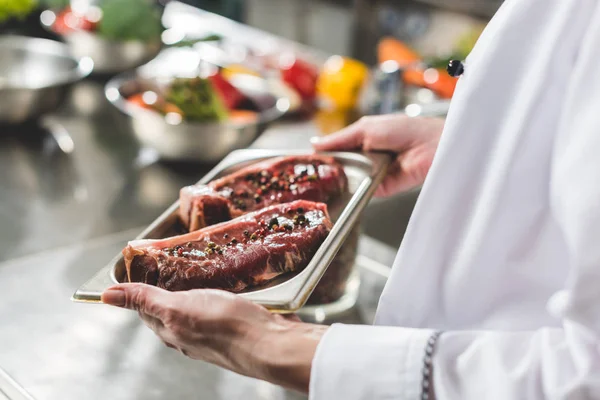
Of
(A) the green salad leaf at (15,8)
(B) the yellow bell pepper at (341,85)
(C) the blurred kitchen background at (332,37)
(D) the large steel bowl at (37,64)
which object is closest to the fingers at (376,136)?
(C) the blurred kitchen background at (332,37)

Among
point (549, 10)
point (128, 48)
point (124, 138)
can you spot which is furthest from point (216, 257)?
point (128, 48)

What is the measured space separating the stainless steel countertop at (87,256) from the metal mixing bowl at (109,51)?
0.16 meters

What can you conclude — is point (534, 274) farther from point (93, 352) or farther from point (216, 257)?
point (93, 352)

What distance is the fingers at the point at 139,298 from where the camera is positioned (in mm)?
889

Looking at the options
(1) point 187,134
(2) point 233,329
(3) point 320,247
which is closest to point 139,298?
(2) point 233,329

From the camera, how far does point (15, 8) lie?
94.1 inches

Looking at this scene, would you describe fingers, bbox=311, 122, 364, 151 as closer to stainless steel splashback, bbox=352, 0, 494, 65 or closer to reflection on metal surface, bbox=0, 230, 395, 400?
reflection on metal surface, bbox=0, 230, 395, 400

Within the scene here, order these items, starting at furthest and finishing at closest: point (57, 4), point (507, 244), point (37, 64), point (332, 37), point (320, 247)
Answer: point (332, 37)
point (57, 4)
point (37, 64)
point (320, 247)
point (507, 244)

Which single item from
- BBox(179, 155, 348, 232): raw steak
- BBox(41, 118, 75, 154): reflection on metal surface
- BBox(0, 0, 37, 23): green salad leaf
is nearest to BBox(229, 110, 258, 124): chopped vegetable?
BBox(41, 118, 75, 154): reflection on metal surface

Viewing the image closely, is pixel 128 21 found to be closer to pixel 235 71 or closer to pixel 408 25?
pixel 235 71

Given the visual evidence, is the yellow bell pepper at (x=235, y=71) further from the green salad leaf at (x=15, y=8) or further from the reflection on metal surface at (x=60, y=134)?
the green salad leaf at (x=15, y=8)

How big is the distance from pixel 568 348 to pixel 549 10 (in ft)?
1.27

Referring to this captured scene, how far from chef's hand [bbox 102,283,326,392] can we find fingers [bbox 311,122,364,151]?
56 cm

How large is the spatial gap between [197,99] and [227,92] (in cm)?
22
